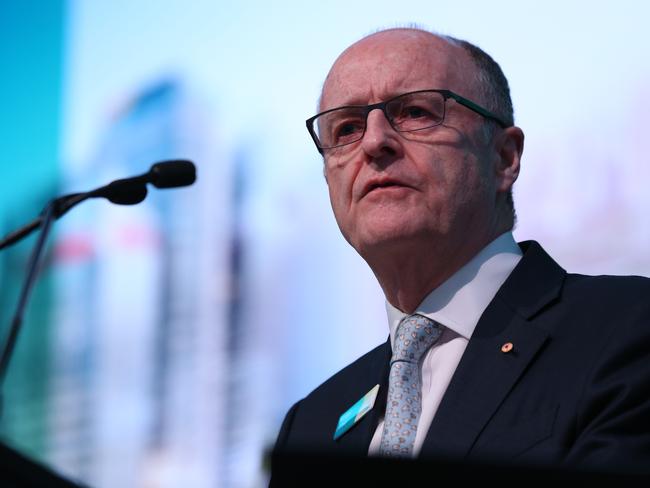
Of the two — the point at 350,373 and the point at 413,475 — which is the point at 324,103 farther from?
the point at 413,475

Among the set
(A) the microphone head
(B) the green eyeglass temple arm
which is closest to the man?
(B) the green eyeglass temple arm

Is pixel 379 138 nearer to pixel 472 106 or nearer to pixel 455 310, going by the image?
pixel 472 106

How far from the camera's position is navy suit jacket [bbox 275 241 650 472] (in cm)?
133

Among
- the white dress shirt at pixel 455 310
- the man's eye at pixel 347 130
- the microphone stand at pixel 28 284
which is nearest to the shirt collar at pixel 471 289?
the white dress shirt at pixel 455 310

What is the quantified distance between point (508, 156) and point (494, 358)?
0.58 metres

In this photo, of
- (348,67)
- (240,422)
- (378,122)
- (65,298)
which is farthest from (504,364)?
(65,298)

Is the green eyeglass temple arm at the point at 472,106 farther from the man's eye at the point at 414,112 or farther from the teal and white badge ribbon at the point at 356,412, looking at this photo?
the teal and white badge ribbon at the point at 356,412

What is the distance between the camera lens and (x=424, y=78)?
6.03 ft

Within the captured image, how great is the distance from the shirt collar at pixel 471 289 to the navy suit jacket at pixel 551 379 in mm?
33

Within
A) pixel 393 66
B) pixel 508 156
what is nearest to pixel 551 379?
pixel 508 156

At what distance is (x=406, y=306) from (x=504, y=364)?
0.37 metres

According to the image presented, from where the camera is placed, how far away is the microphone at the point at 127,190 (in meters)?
1.84

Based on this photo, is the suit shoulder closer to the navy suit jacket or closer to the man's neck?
the navy suit jacket

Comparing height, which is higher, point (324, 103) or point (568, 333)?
point (324, 103)
